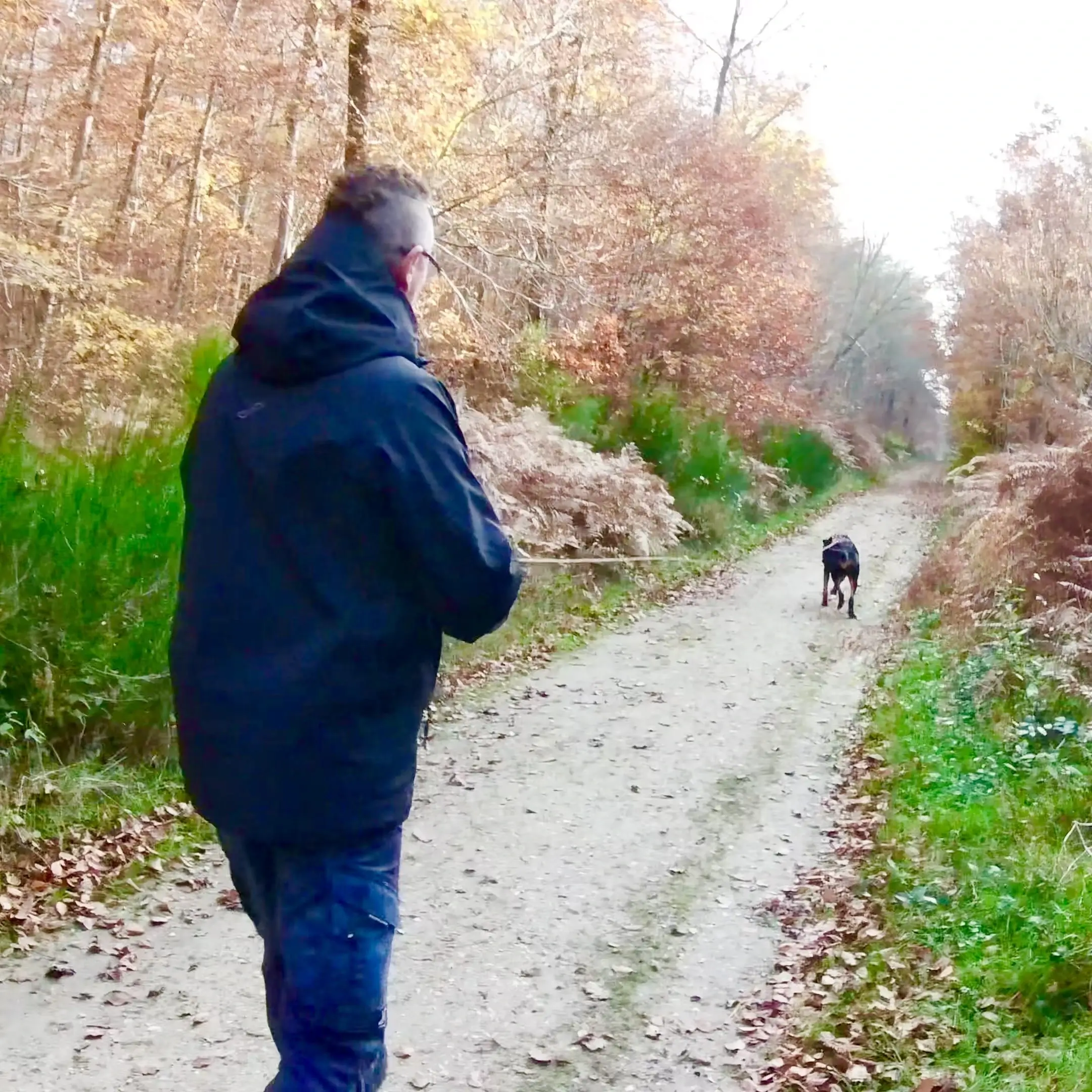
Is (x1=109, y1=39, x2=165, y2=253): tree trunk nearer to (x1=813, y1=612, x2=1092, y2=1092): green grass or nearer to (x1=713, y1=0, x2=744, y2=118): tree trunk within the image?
(x1=813, y1=612, x2=1092, y2=1092): green grass

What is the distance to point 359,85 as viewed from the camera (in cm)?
1052

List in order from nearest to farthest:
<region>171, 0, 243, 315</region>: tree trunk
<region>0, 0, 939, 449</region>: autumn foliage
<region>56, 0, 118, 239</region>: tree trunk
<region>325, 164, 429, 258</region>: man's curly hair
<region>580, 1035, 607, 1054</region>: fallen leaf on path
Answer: <region>325, 164, 429, 258</region>: man's curly hair, <region>580, 1035, 607, 1054</region>: fallen leaf on path, <region>0, 0, 939, 449</region>: autumn foliage, <region>171, 0, 243, 315</region>: tree trunk, <region>56, 0, 118, 239</region>: tree trunk

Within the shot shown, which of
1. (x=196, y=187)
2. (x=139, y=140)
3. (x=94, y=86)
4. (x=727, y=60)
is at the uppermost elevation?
Answer: (x=727, y=60)

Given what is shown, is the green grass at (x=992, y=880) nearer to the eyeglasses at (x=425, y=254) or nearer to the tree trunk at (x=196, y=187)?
the eyeglasses at (x=425, y=254)

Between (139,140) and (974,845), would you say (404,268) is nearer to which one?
(974,845)

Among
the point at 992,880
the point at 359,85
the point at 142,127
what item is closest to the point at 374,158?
the point at 359,85

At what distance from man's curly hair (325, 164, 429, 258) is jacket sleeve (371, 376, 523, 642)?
388 millimetres

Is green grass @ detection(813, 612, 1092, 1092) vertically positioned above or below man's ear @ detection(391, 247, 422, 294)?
below

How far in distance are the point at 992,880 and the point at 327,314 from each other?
450cm

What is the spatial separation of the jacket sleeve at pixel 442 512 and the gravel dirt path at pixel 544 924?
2513mm

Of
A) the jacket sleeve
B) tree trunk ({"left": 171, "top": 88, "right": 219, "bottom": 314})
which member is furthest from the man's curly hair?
tree trunk ({"left": 171, "top": 88, "right": 219, "bottom": 314})

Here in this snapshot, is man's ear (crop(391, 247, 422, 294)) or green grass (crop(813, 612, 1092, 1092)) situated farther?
green grass (crop(813, 612, 1092, 1092))

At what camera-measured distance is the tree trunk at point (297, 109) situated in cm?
1036

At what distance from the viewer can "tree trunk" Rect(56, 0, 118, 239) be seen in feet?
42.2
